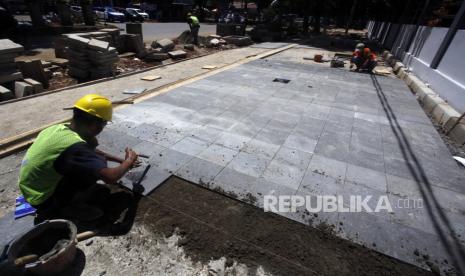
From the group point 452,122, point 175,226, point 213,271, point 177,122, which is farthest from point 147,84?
point 452,122

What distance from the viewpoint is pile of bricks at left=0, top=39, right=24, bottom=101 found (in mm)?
6167

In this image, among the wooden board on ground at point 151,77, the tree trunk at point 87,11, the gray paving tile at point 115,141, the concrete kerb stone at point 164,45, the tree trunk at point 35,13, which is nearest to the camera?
the gray paving tile at point 115,141

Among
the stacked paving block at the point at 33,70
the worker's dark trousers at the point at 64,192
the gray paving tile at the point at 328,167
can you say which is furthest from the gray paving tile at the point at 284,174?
the stacked paving block at the point at 33,70

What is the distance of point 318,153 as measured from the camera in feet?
14.6

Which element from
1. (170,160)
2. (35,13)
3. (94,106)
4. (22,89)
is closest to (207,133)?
(170,160)

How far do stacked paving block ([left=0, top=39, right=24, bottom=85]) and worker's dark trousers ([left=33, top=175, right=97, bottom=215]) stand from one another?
5814 millimetres

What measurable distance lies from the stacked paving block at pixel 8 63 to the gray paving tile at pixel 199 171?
20.0ft

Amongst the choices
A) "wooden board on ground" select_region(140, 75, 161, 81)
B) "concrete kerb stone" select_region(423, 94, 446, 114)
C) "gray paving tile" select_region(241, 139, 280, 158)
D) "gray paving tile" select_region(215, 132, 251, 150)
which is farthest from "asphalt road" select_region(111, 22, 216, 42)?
"concrete kerb stone" select_region(423, 94, 446, 114)

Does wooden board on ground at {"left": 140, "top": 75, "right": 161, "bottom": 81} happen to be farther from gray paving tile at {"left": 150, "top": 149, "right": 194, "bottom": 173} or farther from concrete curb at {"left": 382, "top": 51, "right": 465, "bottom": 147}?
concrete curb at {"left": 382, "top": 51, "right": 465, "bottom": 147}

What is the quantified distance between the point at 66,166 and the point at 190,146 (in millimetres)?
2264

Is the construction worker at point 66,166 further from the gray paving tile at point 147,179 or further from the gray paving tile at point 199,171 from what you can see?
the gray paving tile at point 199,171

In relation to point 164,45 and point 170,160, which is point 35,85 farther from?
point 164,45

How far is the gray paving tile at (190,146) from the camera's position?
4.36 m

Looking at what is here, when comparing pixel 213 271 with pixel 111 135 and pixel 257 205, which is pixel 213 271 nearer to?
pixel 257 205
